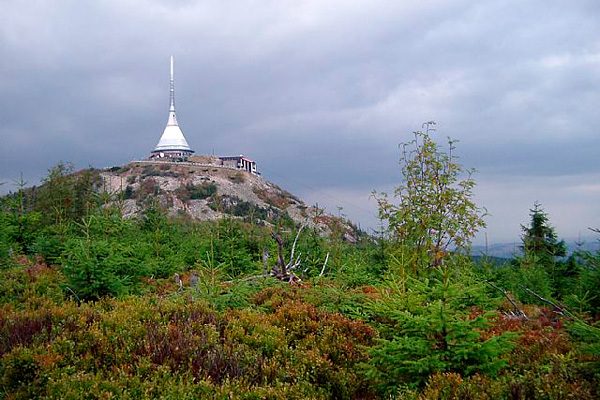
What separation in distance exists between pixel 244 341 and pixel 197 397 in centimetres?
214

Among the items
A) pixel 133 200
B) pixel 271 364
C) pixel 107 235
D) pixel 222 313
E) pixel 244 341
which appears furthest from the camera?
pixel 133 200

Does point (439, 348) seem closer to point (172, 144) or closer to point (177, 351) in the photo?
point (177, 351)

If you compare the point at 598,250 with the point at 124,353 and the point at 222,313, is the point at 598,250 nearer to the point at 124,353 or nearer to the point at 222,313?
the point at 222,313

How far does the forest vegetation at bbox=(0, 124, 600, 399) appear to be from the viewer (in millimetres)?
5332

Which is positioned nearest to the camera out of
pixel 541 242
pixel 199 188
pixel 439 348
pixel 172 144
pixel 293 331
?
pixel 439 348

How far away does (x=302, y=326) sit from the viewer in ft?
28.3

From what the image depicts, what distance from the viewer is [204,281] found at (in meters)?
10.8

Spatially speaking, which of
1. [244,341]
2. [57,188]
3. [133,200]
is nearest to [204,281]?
[244,341]

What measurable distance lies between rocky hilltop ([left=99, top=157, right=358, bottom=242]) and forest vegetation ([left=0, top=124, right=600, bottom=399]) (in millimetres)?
50150

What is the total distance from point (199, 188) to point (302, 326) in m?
66.2

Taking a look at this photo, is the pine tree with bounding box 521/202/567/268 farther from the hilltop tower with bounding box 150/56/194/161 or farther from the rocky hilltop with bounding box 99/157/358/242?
the hilltop tower with bounding box 150/56/194/161

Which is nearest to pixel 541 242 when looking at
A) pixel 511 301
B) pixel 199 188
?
pixel 511 301

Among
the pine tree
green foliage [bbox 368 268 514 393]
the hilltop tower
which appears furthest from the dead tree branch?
the hilltop tower

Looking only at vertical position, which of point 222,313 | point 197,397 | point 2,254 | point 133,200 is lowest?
point 197,397
